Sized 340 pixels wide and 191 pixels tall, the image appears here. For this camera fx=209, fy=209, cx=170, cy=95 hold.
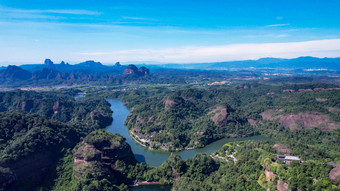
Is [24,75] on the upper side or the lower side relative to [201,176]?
upper

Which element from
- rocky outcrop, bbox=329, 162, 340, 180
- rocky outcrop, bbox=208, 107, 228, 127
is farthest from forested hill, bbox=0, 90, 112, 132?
rocky outcrop, bbox=329, 162, 340, 180

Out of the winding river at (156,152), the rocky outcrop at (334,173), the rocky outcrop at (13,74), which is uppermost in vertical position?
the rocky outcrop at (13,74)

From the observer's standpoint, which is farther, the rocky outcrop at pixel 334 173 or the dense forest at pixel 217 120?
the dense forest at pixel 217 120

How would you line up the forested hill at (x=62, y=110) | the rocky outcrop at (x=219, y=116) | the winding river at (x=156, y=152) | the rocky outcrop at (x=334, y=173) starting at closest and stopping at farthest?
the rocky outcrop at (x=334, y=173)
the winding river at (x=156, y=152)
the rocky outcrop at (x=219, y=116)
the forested hill at (x=62, y=110)

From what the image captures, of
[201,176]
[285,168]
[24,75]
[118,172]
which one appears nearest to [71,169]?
[118,172]

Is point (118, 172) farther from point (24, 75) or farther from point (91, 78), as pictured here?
point (24, 75)

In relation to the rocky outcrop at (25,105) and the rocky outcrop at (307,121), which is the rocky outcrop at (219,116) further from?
the rocky outcrop at (25,105)

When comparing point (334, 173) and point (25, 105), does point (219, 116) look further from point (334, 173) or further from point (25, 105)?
point (25, 105)

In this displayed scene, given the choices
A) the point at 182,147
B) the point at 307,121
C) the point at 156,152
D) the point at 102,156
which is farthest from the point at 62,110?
the point at 307,121

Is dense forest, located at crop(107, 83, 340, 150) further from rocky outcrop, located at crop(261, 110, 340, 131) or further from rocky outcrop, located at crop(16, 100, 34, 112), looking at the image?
rocky outcrop, located at crop(16, 100, 34, 112)

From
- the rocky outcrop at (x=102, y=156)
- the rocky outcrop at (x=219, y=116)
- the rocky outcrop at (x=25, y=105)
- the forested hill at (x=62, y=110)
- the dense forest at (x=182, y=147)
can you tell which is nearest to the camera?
the dense forest at (x=182, y=147)

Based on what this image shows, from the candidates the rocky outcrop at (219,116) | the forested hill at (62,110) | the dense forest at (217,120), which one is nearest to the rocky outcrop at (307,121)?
the dense forest at (217,120)
